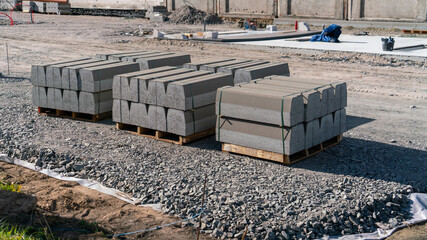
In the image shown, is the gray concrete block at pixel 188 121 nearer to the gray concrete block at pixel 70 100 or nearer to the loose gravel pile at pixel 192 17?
the gray concrete block at pixel 70 100

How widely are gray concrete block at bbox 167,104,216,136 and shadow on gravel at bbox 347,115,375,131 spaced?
3.30 m

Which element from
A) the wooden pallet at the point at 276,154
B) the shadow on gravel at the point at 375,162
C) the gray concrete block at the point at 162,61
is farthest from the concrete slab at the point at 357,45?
the wooden pallet at the point at 276,154

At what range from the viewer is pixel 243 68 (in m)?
11.4

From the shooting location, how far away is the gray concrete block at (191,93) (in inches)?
371

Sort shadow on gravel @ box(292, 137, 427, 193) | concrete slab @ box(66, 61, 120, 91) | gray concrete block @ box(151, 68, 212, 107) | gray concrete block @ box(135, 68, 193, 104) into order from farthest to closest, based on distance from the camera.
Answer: concrete slab @ box(66, 61, 120, 91) < gray concrete block @ box(135, 68, 193, 104) < gray concrete block @ box(151, 68, 212, 107) < shadow on gravel @ box(292, 137, 427, 193)

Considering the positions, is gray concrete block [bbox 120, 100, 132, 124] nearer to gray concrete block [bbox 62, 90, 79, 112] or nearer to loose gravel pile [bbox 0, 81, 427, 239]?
loose gravel pile [bbox 0, 81, 427, 239]

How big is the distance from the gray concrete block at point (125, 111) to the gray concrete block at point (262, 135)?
7.08 ft

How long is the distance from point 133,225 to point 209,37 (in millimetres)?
19492

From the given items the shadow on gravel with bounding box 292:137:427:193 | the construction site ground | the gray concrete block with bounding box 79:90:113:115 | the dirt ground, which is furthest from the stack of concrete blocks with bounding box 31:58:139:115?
the shadow on gravel with bounding box 292:137:427:193

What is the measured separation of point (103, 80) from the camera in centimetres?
1119

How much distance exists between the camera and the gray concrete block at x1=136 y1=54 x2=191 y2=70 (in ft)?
40.4

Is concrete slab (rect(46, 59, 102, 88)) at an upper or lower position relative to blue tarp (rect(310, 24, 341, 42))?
lower

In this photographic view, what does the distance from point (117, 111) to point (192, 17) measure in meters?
27.7

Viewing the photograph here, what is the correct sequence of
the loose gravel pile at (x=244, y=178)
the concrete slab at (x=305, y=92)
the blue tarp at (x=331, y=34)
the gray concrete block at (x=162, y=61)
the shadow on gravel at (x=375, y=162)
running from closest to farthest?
1. the loose gravel pile at (x=244, y=178)
2. the shadow on gravel at (x=375, y=162)
3. the concrete slab at (x=305, y=92)
4. the gray concrete block at (x=162, y=61)
5. the blue tarp at (x=331, y=34)
